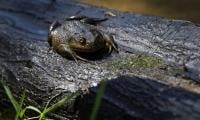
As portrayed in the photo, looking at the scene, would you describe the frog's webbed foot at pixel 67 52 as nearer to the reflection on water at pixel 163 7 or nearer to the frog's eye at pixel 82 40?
the frog's eye at pixel 82 40

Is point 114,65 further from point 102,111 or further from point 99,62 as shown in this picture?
point 102,111

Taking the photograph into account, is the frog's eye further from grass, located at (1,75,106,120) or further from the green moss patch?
grass, located at (1,75,106,120)

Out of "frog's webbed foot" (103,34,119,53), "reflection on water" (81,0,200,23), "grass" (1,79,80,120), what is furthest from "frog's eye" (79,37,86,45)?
"reflection on water" (81,0,200,23)

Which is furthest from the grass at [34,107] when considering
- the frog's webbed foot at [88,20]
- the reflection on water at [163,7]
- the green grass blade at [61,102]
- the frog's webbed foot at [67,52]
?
the reflection on water at [163,7]

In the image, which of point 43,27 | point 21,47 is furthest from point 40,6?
point 21,47

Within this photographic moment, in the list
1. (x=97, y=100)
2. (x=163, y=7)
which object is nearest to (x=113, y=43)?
(x=97, y=100)

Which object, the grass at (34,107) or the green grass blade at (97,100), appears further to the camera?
the grass at (34,107)
